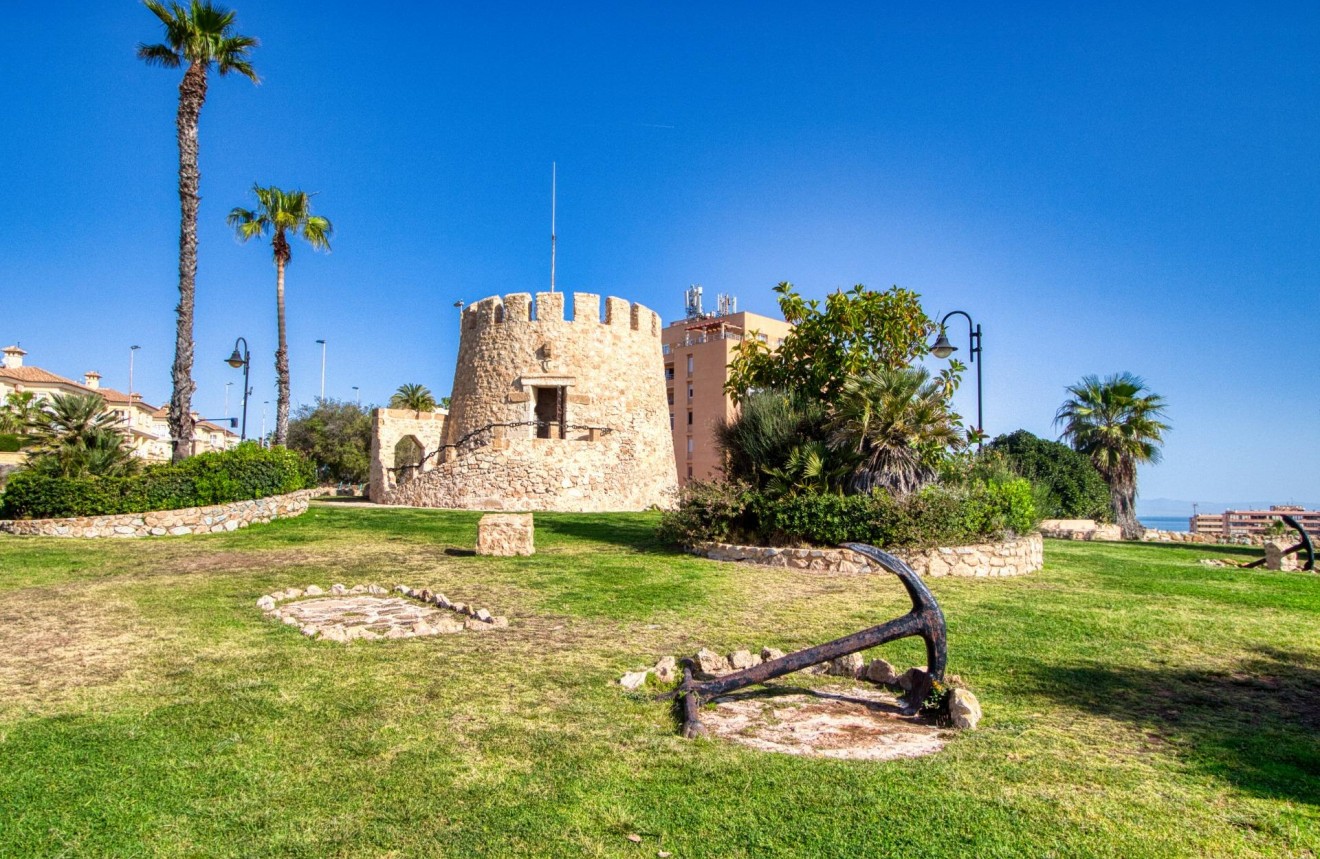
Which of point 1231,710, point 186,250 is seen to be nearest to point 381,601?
point 1231,710

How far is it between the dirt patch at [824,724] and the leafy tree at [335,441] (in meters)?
47.8

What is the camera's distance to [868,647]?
14.3 ft

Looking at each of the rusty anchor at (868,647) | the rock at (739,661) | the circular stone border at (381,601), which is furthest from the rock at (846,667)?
the circular stone border at (381,601)

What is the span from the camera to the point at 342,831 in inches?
118

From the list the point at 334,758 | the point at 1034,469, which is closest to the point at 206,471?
the point at 334,758

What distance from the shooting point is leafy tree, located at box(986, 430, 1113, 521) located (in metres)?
26.6

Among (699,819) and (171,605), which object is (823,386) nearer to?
(171,605)

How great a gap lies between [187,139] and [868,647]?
64.3ft

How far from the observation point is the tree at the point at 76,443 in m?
14.5

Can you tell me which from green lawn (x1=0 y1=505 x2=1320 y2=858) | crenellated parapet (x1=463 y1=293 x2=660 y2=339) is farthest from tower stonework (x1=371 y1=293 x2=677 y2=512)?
green lawn (x1=0 y1=505 x2=1320 y2=858)

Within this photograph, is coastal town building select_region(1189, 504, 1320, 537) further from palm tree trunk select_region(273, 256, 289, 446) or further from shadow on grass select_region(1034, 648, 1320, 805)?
palm tree trunk select_region(273, 256, 289, 446)

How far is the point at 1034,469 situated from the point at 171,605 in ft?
85.8

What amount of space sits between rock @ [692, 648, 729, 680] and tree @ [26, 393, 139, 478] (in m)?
14.5

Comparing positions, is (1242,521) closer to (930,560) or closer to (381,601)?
(930,560)
